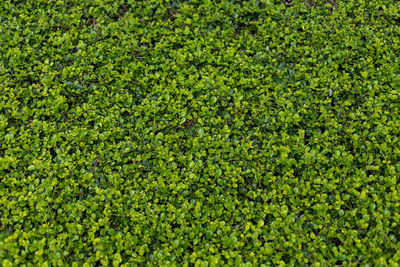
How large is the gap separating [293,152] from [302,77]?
3.32 feet

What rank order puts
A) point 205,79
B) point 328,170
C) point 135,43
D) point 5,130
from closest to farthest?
1. point 328,170
2. point 5,130
3. point 205,79
4. point 135,43

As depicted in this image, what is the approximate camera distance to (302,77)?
12.1 feet

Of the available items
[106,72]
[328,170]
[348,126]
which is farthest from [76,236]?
[348,126]

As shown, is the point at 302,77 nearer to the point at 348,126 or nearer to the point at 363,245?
the point at 348,126

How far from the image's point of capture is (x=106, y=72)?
12.4ft

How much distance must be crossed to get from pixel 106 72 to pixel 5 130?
1242 millimetres

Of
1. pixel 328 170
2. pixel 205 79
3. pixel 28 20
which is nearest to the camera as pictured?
pixel 328 170

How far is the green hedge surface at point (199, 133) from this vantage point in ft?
8.82

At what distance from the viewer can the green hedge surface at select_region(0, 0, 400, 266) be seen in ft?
8.82

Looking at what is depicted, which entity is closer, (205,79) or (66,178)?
(66,178)

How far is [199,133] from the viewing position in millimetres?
3307

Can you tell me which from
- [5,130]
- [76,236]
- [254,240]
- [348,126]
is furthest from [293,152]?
[5,130]


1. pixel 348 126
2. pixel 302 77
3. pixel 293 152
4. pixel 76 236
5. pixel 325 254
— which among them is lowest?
pixel 76 236

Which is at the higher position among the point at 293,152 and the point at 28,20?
the point at 28,20
